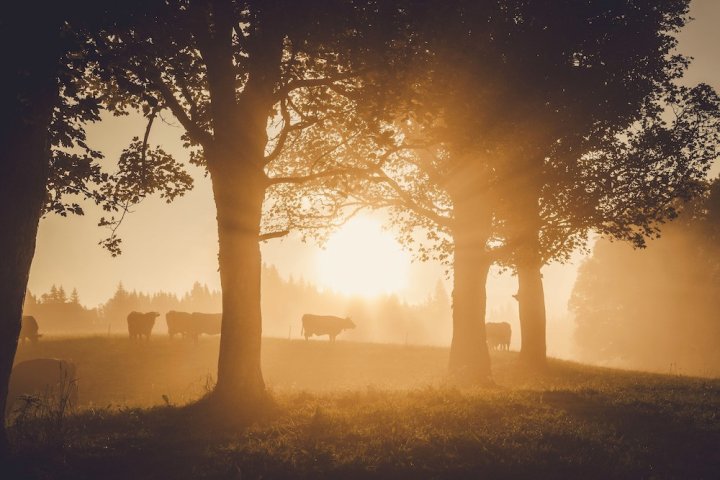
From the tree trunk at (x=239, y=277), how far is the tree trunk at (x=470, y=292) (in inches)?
371

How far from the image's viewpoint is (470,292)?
16938mm

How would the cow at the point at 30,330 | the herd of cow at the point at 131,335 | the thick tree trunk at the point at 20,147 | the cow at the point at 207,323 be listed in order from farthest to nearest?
the cow at the point at 207,323 < the cow at the point at 30,330 < the herd of cow at the point at 131,335 < the thick tree trunk at the point at 20,147

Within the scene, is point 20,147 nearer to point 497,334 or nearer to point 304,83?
point 304,83

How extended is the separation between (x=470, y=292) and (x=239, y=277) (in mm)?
10165

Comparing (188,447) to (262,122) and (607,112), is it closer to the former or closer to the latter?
(262,122)

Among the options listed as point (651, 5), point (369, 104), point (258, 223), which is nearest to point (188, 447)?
point (258, 223)

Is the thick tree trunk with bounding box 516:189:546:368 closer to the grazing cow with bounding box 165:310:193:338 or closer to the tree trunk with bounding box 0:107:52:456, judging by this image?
the tree trunk with bounding box 0:107:52:456

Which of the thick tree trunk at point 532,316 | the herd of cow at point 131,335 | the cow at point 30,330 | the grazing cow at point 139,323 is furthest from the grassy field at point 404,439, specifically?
the cow at point 30,330

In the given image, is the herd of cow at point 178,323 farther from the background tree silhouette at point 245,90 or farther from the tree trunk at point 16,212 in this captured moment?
the tree trunk at point 16,212

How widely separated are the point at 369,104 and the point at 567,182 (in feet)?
26.8

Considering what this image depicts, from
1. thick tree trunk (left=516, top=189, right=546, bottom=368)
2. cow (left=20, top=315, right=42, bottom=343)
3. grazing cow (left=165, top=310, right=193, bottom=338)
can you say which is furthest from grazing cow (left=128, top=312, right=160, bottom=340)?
thick tree trunk (left=516, top=189, right=546, bottom=368)

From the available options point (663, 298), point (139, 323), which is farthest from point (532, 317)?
point (663, 298)

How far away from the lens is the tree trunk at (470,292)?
1652 centimetres

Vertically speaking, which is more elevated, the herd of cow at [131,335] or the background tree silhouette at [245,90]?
the background tree silhouette at [245,90]
